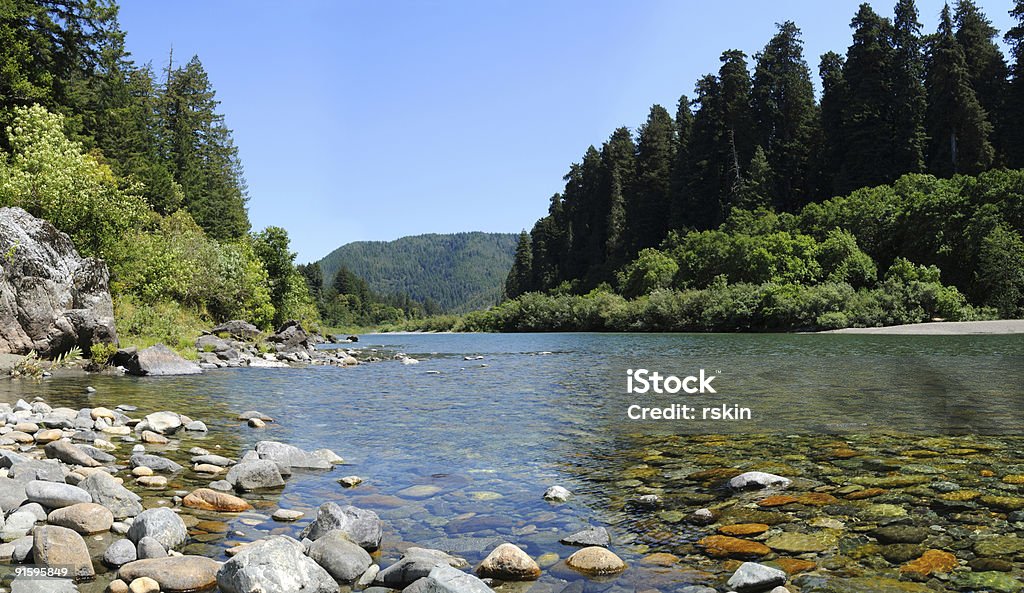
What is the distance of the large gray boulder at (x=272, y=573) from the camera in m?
3.87

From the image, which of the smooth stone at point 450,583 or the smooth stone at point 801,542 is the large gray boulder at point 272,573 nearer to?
the smooth stone at point 450,583

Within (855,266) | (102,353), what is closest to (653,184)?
(855,266)

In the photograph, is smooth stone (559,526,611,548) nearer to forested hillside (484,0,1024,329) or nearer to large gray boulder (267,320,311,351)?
large gray boulder (267,320,311,351)

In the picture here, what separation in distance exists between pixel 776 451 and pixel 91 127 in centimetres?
4846

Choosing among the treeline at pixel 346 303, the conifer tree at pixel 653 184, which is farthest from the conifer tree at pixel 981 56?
the treeline at pixel 346 303

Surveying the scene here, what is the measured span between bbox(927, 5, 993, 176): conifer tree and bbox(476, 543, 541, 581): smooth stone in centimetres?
7230

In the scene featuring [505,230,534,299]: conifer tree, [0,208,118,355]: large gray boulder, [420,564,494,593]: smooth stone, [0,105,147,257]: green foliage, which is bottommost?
[420,564,494,593]: smooth stone

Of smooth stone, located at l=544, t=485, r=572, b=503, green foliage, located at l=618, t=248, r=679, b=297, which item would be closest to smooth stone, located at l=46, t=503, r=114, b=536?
smooth stone, located at l=544, t=485, r=572, b=503

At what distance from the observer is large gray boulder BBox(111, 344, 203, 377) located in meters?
18.8

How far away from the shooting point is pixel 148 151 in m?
52.4

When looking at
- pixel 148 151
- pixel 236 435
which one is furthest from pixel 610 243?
pixel 236 435

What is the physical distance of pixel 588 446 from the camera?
916 cm

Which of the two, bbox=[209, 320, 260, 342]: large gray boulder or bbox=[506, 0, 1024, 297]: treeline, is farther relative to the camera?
bbox=[506, 0, 1024, 297]: treeline

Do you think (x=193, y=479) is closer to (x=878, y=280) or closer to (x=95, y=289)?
(x=95, y=289)
